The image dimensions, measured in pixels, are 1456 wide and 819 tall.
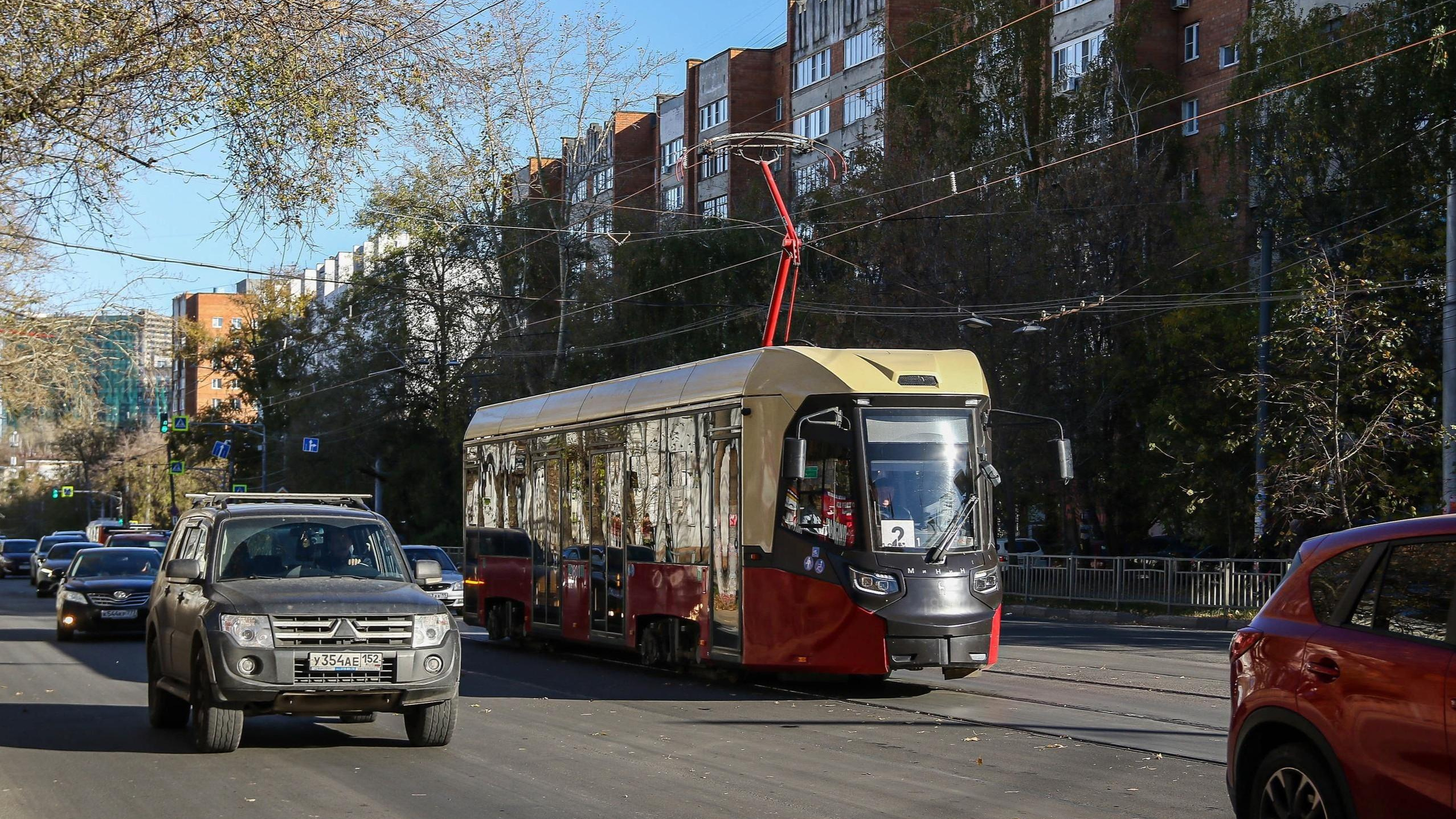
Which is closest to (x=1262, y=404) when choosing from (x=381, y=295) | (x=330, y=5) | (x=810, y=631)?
(x=810, y=631)

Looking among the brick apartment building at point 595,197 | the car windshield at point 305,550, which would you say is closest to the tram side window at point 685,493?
the car windshield at point 305,550

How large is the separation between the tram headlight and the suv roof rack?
4.36m

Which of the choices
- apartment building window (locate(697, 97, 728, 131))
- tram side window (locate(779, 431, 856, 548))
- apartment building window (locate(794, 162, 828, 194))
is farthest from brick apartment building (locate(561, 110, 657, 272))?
tram side window (locate(779, 431, 856, 548))

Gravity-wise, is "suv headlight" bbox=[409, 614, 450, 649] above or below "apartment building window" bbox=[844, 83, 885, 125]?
below

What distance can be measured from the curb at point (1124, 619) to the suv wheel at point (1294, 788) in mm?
20553

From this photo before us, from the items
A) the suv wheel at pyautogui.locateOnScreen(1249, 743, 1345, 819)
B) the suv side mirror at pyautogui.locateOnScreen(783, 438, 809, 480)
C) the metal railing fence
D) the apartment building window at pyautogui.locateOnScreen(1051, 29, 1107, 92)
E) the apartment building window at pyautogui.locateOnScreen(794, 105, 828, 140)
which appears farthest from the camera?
the apartment building window at pyautogui.locateOnScreen(794, 105, 828, 140)

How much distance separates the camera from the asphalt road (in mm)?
9102

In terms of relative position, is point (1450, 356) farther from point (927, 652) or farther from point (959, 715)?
point (959, 715)

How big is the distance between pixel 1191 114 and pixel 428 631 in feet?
149

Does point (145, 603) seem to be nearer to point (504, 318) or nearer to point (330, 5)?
point (330, 5)

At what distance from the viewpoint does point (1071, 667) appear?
61.0 feet

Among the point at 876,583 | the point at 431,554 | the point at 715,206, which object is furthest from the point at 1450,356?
the point at 715,206

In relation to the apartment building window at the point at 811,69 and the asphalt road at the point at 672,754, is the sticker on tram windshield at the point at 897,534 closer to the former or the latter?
the asphalt road at the point at 672,754

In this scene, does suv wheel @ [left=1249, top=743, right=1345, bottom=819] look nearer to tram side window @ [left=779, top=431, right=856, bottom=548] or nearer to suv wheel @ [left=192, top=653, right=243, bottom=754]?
suv wheel @ [left=192, top=653, right=243, bottom=754]
